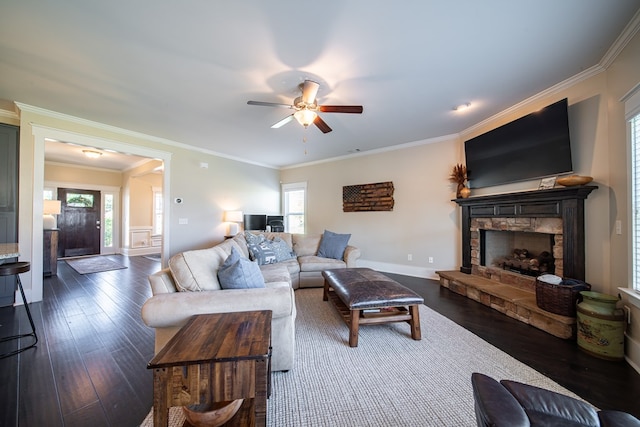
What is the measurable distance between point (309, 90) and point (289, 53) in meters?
0.45

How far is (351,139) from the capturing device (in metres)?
4.36

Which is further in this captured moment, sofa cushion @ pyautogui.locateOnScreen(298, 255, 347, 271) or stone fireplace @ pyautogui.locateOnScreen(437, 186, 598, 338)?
sofa cushion @ pyautogui.locateOnScreen(298, 255, 347, 271)

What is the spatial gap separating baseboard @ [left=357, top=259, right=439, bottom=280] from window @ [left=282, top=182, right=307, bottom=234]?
2.12 metres

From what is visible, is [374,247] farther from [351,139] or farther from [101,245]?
[101,245]

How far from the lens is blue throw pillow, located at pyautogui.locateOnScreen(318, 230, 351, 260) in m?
4.02

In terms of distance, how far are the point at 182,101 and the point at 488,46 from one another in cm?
337

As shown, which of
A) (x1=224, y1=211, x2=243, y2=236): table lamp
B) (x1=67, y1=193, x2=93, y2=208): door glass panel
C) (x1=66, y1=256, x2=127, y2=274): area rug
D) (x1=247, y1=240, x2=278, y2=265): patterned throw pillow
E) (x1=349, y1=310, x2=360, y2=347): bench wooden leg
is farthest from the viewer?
(x1=67, y1=193, x2=93, y2=208): door glass panel

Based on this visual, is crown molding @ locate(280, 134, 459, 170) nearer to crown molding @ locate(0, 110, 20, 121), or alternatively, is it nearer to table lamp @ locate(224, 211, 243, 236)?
table lamp @ locate(224, 211, 243, 236)

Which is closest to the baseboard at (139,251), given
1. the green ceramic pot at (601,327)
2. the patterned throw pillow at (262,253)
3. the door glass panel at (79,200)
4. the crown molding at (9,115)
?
the door glass panel at (79,200)

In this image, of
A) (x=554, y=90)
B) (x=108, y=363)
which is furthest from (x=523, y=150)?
(x=108, y=363)

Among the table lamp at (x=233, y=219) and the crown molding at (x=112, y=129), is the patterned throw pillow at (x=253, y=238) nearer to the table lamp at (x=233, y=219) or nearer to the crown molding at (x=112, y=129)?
the table lamp at (x=233, y=219)

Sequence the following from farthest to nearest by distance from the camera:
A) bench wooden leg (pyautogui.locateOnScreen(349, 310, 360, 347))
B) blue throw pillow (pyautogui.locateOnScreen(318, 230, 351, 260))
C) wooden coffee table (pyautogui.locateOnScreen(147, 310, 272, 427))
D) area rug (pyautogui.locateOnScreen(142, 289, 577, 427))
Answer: blue throw pillow (pyautogui.locateOnScreen(318, 230, 351, 260)), bench wooden leg (pyautogui.locateOnScreen(349, 310, 360, 347)), area rug (pyautogui.locateOnScreen(142, 289, 577, 427)), wooden coffee table (pyautogui.locateOnScreen(147, 310, 272, 427))

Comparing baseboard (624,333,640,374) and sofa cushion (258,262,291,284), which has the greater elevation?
sofa cushion (258,262,291,284)

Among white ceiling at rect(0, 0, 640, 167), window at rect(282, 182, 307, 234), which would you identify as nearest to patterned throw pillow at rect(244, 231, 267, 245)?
white ceiling at rect(0, 0, 640, 167)
